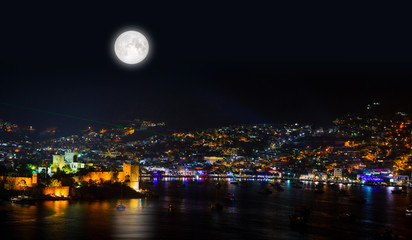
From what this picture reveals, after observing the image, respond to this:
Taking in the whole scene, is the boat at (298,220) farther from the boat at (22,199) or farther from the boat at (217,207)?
the boat at (22,199)

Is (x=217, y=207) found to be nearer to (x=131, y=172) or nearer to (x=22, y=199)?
(x=131, y=172)

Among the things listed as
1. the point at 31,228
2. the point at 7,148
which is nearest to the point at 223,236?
the point at 31,228

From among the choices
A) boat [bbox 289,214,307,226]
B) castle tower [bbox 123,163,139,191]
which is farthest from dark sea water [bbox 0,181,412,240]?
castle tower [bbox 123,163,139,191]

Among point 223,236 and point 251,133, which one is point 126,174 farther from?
point 251,133

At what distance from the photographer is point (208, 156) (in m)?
109

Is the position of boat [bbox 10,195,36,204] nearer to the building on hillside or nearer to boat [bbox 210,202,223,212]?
the building on hillside

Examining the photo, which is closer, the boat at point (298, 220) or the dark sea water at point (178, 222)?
the dark sea water at point (178, 222)

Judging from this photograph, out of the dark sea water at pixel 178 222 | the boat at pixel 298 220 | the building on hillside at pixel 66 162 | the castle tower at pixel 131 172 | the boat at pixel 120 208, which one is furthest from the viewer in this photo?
the building on hillside at pixel 66 162

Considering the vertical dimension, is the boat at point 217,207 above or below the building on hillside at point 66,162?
below

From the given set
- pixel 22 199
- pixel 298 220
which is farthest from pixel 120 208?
pixel 298 220

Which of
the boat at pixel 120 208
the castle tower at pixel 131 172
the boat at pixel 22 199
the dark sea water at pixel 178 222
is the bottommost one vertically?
the dark sea water at pixel 178 222

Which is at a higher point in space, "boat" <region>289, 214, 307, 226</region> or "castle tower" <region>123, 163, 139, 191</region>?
"castle tower" <region>123, 163, 139, 191</region>

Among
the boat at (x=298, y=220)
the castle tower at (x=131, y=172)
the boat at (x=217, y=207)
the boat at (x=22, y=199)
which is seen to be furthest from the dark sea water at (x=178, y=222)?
the castle tower at (x=131, y=172)

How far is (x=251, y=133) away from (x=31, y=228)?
112 meters
